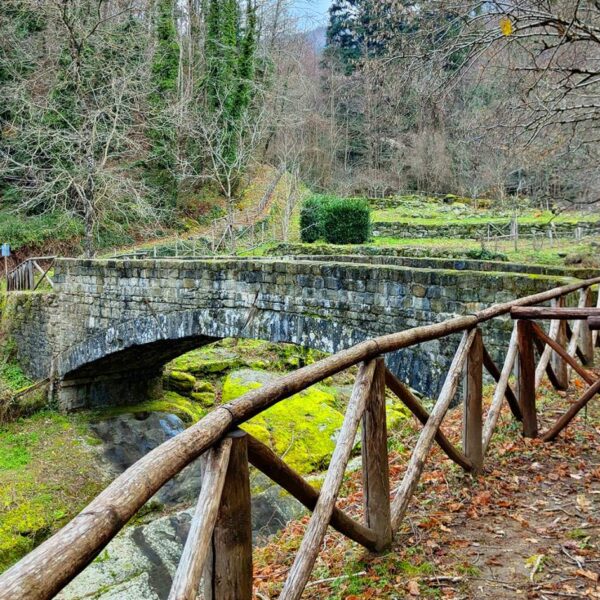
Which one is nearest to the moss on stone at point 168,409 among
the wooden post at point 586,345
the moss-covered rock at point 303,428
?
the moss-covered rock at point 303,428

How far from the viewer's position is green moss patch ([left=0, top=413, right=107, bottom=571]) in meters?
9.42

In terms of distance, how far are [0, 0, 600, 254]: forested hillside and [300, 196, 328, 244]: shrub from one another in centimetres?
232

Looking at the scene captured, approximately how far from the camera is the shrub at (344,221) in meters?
23.6

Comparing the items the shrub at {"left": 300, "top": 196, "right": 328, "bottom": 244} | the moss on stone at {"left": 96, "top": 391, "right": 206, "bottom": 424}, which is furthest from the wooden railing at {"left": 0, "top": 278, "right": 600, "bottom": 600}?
the shrub at {"left": 300, "top": 196, "right": 328, "bottom": 244}

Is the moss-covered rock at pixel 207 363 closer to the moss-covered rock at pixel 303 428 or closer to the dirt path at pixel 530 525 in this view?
the moss-covered rock at pixel 303 428

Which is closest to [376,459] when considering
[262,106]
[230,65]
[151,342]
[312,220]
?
[151,342]

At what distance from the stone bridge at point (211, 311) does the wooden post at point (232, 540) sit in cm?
→ 507

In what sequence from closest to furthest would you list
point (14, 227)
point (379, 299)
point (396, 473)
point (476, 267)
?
point (396, 473) → point (379, 299) → point (476, 267) → point (14, 227)

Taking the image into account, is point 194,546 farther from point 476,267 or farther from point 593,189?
point 593,189

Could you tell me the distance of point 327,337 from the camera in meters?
7.98

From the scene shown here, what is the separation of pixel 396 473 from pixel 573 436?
1453 millimetres

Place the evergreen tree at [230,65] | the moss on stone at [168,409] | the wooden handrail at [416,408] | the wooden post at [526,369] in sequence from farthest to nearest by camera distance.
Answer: the evergreen tree at [230,65]
the moss on stone at [168,409]
the wooden post at [526,369]
the wooden handrail at [416,408]

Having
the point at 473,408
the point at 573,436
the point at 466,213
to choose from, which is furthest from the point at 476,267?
the point at 466,213

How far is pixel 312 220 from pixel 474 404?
68.0 feet
